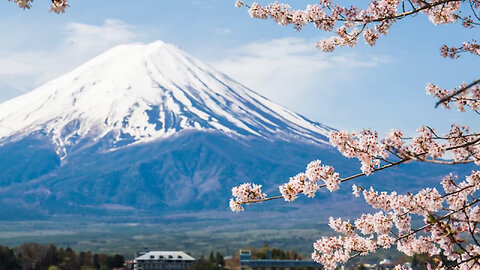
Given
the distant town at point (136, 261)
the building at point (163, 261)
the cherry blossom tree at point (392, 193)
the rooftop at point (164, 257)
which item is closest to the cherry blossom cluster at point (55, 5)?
the cherry blossom tree at point (392, 193)

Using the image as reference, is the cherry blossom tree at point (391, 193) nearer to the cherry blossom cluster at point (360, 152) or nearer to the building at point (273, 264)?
the cherry blossom cluster at point (360, 152)

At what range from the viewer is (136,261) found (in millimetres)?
90500

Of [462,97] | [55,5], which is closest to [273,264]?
[462,97]

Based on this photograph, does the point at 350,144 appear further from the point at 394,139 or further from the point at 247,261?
the point at 247,261

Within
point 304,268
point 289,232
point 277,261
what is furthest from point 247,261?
point 289,232

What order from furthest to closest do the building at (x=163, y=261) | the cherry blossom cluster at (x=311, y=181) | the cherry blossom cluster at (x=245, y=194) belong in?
the building at (x=163, y=261), the cherry blossom cluster at (x=245, y=194), the cherry blossom cluster at (x=311, y=181)

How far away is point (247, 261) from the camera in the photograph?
82.7 metres

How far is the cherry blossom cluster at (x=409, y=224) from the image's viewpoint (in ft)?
17.1

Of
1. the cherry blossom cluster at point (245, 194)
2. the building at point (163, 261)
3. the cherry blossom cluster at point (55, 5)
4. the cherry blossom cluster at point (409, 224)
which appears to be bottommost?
the cherry blossom cluster at point (409, 224)

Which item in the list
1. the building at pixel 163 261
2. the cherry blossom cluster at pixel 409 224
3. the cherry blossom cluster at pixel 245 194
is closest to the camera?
the cherry blossom cluster at pixel 409 224

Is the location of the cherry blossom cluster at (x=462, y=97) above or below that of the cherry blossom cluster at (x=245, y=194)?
above

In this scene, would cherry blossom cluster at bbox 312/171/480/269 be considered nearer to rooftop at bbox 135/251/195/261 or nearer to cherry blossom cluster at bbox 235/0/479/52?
cherry blossom cluster at bbox 235/0/479/52

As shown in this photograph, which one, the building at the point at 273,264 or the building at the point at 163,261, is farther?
the building at the point at 163,261

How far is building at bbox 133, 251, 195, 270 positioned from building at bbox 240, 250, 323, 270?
28.9 feet
